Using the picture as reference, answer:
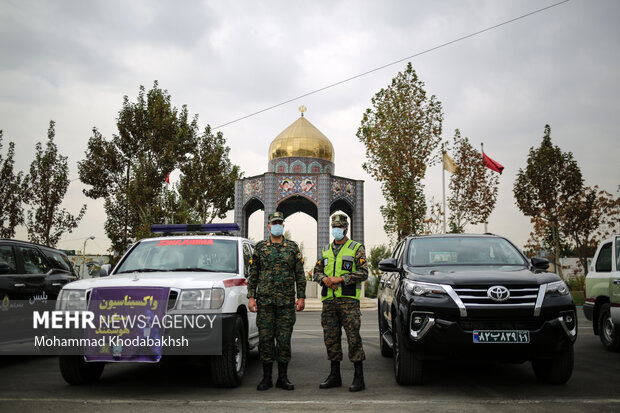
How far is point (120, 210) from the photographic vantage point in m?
30.6

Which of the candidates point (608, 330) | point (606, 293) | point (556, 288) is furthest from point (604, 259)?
point (556, 288)

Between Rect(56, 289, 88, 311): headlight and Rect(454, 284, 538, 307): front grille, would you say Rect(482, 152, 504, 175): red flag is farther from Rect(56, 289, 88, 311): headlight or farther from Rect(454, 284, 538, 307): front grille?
Rect(56, 289, 88, 311): headlight

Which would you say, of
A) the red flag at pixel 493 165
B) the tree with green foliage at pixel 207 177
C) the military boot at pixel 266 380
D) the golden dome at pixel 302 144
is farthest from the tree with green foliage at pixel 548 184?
the military boot at pixel 266 380

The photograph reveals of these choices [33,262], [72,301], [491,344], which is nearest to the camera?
[491,344]

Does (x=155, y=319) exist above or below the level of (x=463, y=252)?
below

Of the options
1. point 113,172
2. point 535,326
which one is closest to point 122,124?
point 113,172

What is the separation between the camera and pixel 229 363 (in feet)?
19.5

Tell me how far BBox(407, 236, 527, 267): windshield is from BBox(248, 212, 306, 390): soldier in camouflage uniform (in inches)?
63.3

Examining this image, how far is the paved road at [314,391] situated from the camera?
5289 mm

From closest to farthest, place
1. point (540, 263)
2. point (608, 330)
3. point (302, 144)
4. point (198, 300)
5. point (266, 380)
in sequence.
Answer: point (198, 300)
point (266, 380)
point (540, 263)
point (608, 330)
point (302, 144)

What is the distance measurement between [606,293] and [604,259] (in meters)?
0.66

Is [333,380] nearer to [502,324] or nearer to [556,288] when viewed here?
[502,324]

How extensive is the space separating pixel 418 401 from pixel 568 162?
101ft

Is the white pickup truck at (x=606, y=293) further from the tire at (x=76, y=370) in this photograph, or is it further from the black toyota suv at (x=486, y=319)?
the tire at (x=76, y=370)
